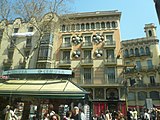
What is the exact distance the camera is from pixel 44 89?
36.2ft

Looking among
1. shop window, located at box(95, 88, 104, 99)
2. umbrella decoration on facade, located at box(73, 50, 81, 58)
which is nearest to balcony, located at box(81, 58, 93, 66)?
umbrella decoration on facade, located at box(73, 50, 81, 58)

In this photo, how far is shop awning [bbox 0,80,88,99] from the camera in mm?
10398

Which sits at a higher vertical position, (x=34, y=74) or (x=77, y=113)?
(x=34, y=74)

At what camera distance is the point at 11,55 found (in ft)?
104

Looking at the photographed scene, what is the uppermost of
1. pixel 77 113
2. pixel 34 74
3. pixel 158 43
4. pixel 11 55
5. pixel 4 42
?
pixel 158 43

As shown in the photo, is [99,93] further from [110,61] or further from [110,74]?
[110,61]

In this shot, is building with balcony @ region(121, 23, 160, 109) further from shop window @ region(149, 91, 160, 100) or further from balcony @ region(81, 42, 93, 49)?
balcony @ region(81, 42, 93, 49)

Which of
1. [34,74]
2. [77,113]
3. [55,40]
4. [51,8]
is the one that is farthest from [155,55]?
[77,113]

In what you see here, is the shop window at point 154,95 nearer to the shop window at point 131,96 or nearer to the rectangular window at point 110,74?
the shop window at point 131,96

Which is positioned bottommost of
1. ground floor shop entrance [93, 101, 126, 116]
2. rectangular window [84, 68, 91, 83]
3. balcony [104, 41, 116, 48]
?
ground floor shop entrance [93, 101, 126, 116]

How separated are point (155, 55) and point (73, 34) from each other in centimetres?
2103

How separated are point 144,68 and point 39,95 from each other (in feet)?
114

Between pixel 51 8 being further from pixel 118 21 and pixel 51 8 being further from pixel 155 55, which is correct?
pixel 155 55

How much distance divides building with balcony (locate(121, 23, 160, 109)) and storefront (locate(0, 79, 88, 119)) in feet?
86.4
